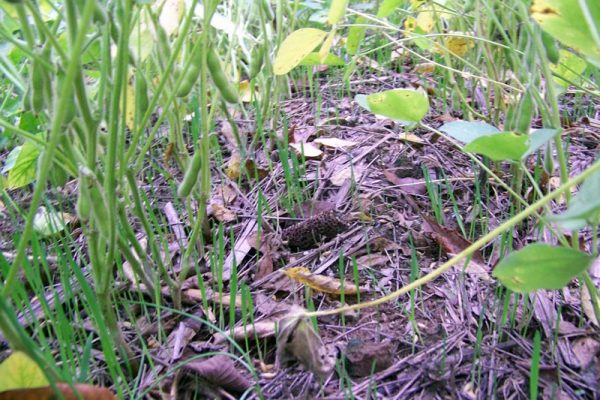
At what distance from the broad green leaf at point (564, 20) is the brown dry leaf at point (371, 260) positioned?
0.53m

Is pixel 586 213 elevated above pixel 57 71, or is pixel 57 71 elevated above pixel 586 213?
pixel 57 71

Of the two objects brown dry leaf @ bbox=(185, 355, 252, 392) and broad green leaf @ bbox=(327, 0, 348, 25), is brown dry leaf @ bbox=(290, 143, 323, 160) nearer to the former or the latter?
broad green leaf @ bbox=(327, 0, 348, 25)

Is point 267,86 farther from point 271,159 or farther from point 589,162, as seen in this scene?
point 589,162

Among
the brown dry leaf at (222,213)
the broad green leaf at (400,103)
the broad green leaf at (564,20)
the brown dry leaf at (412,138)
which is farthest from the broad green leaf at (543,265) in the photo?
the brown dry leaf at (412,138)

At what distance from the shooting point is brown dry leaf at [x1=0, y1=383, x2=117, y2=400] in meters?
0.60

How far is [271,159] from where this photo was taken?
1607 mm

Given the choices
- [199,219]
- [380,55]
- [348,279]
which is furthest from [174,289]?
[380,55]

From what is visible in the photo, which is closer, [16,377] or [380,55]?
[16,377]

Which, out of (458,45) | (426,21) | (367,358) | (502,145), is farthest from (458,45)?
(367,358)

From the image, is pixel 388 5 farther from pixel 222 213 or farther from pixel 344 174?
pixel 222 213

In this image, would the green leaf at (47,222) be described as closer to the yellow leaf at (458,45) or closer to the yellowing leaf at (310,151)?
the yellowing leaf at (310,151)

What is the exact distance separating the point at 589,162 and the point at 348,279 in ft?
2.43

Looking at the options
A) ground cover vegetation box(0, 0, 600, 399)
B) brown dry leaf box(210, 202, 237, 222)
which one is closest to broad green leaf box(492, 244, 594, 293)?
ground cover vegetation box(0, 0, 600, 399)

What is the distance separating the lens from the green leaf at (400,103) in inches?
36.6
